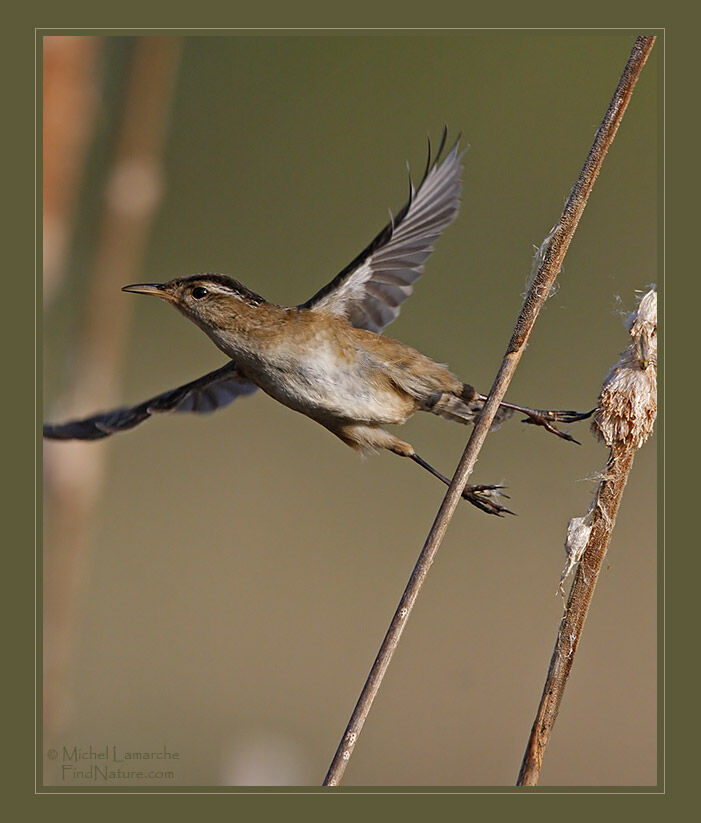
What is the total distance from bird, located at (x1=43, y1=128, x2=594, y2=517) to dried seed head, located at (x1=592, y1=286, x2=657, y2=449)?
20.2 inches

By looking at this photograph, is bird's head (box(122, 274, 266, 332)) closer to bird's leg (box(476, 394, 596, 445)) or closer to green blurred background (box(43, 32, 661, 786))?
green blurred background (box(43, 32, 661, 786))

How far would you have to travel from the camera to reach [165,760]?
3076 mm

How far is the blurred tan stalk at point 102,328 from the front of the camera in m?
3.26

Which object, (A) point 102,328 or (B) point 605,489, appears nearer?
(B) point 605,489

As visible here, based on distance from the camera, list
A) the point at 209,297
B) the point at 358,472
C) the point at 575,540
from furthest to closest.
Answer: the point at 358,472
the point at 209,297
the point at 575,540

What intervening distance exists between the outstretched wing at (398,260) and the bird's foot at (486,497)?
28.4 inches

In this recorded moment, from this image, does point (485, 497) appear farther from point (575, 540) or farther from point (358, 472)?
point (358, 472)

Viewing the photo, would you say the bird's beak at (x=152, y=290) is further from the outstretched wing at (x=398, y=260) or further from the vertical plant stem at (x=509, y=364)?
the vertical plant stem at (x=509, y=364)

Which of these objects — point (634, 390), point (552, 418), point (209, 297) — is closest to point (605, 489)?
point (634, 390)

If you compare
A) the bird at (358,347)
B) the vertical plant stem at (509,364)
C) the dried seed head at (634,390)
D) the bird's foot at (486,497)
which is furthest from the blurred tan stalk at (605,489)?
the bird's foot at (486,497)

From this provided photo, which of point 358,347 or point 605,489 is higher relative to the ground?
point 358,347

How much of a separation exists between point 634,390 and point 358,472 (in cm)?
322

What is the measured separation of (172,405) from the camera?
131 inches

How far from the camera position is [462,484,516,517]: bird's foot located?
294cm
